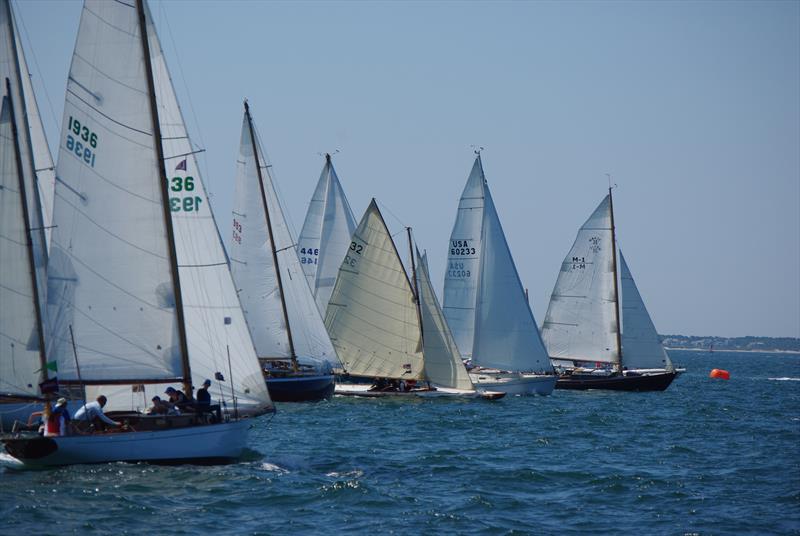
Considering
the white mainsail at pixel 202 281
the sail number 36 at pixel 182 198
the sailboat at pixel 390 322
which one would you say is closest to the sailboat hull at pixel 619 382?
the sailboat at pixel 390 322

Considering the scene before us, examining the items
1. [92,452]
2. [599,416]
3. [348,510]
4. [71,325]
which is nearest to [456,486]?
[348,510]

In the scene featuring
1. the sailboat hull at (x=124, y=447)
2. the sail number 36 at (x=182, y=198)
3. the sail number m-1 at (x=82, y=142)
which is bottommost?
the sailboat hull at (x=124, y=447)

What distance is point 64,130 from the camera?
28578mm

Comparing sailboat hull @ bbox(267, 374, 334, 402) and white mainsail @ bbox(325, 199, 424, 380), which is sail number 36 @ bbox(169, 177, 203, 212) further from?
white mainsail @ bbox(325, 199, 424, 380)

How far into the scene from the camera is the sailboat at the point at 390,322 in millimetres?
52125

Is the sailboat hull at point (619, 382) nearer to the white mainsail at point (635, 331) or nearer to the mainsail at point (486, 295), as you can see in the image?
the white mainsail at point (635, 331)

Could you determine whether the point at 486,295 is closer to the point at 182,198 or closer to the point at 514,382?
the point at 514,382

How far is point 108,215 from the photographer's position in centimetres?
2864

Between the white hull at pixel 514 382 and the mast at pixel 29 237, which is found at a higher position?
the mast at pixel 29 237

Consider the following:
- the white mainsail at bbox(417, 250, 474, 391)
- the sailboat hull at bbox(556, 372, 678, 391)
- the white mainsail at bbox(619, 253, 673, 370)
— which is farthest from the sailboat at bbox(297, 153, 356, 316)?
the white mainsail at bbox(619, 253, 673, 370)

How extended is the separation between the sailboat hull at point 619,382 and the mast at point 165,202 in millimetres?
42565

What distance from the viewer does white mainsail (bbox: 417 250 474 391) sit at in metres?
51.9

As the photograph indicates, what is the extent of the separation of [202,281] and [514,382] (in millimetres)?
30958

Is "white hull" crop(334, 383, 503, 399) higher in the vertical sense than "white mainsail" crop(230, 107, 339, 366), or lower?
lower
